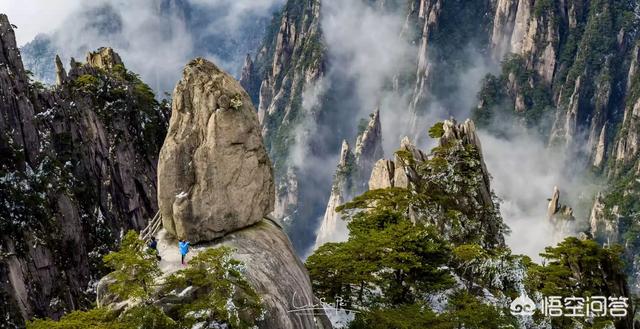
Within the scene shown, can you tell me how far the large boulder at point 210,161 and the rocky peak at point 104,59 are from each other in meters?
59.5

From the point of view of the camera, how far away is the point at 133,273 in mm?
21109

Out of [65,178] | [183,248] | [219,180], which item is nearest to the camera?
[183,248]

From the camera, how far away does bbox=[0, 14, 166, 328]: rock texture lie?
177ft

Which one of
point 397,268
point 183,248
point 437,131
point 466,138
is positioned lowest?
point 397,268

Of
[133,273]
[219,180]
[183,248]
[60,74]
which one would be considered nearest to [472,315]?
[219,180]

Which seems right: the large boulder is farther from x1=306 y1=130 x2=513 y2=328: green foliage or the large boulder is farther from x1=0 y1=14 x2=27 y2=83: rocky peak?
x1=0 y1=14 x2=27 y2=83: rocky peak

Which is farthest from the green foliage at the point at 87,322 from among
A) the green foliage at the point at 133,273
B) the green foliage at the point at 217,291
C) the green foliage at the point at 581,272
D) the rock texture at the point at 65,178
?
the green foliage at the point at 581,272

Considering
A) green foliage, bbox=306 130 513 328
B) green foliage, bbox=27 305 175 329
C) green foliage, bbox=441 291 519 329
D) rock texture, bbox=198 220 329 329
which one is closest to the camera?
green foliage, bbox=27 305 175 329

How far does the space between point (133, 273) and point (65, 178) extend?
44.7 meters

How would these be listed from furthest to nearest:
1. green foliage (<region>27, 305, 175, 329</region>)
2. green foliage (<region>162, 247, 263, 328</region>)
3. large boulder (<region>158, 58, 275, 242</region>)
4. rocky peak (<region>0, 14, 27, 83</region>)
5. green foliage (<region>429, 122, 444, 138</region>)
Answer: rocky peak (<region>0, 14, 27, 83</region>)
green foliage (<region>429, 122, 444, 138</region>)
large boulder (<region>158, 58, 275, 242</region>)
green foliage (<region>162, 247, 263, 328</region>)
green foliage (<region>27, 305, 175, 329</region>)

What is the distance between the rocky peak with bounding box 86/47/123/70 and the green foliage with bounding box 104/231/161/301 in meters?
65.4

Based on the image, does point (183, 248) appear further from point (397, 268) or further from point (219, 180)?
point (397, 268)

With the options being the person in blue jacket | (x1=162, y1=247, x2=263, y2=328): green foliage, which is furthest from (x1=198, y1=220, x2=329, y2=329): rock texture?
the person in blue jacket

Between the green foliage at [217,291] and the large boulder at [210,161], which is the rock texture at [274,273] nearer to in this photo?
the large boulder at [210,161]
